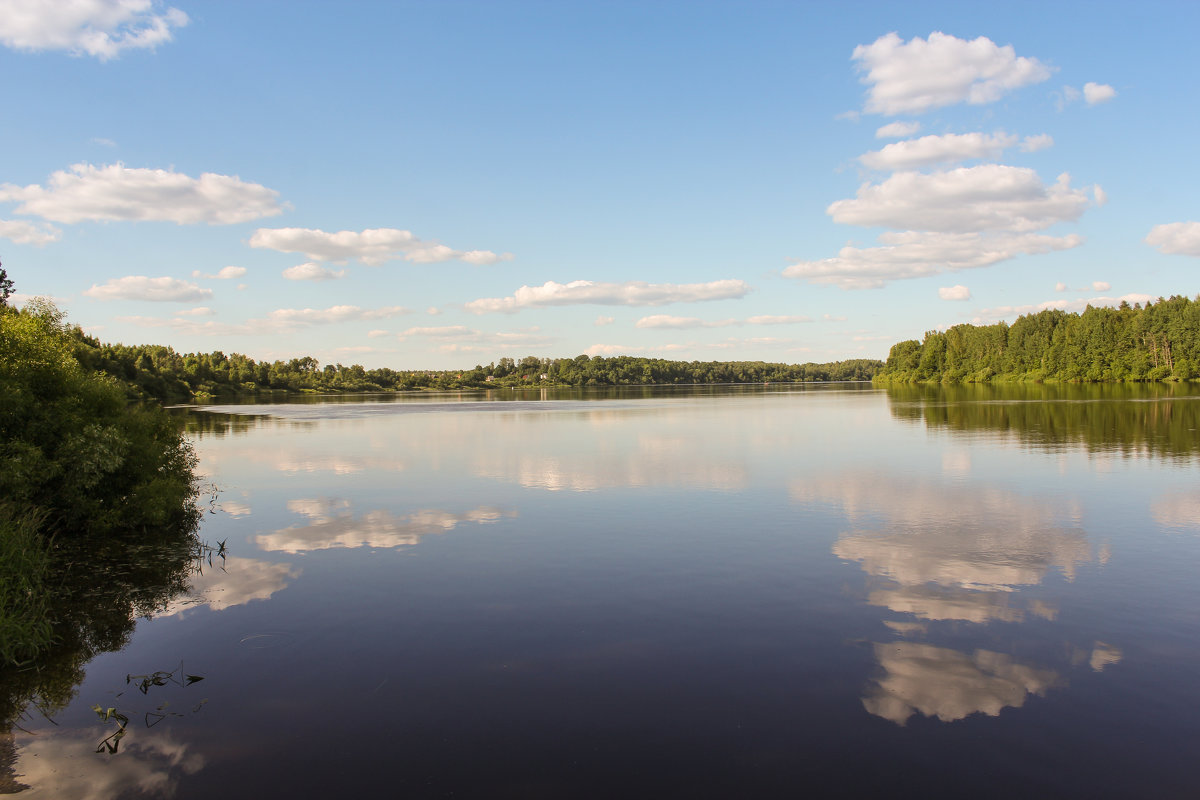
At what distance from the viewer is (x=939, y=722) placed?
30.9 ft

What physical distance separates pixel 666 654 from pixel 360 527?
1349 cm

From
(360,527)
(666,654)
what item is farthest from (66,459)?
(666,654)

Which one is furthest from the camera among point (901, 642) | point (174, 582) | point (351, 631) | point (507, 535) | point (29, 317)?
point (29, 317)

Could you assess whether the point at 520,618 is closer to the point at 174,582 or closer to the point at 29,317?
the point at 174,582

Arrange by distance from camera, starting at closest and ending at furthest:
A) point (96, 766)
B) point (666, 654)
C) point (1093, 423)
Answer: point (96, 766)
point (666, 654)
point (1093, 423)

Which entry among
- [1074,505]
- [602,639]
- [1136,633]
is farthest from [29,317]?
[1074,505]

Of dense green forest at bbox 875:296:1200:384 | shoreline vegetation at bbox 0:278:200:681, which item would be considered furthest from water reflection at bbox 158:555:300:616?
dense green forest at bbox 875:296:1200:384

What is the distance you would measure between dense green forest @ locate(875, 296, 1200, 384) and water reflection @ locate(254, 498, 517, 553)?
144 m

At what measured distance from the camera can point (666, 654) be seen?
1170 centimetres

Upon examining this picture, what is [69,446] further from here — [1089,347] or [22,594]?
[1089,347]

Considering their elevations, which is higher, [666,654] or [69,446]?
[69,446]

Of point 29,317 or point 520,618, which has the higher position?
point 29,317

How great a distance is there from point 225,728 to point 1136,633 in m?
14.6

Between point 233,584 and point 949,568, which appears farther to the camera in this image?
point 233,584
